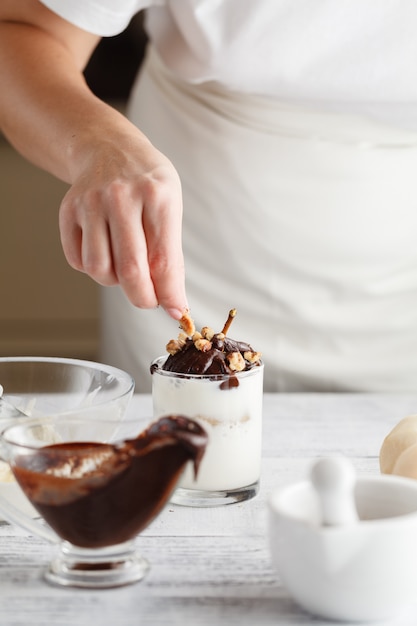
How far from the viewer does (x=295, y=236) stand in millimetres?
1239

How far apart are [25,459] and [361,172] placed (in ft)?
2.37

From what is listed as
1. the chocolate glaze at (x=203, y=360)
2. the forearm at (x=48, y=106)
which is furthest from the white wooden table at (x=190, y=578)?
the forearm at (x=48, y=106)

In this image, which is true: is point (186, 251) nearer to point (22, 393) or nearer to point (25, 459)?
point (22, 393)

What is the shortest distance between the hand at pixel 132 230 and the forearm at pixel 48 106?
0.27 ft

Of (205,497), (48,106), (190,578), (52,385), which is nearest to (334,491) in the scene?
(190,578)

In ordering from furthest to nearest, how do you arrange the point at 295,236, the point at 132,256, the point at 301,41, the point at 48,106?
the point at 295,236, the point at 301,41, the point at 48,106, the point at 132,256

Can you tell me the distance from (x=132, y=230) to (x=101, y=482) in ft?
0.77

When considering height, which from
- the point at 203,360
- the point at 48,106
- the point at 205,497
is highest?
the point at 48,106

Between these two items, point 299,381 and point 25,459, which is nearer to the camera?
point 25,459

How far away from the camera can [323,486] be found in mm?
565

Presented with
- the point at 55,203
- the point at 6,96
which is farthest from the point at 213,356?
the point at 55,203

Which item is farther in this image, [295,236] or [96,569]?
[295,236]

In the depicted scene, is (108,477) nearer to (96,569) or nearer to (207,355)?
(96,569)

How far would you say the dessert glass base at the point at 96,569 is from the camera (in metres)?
0.63
